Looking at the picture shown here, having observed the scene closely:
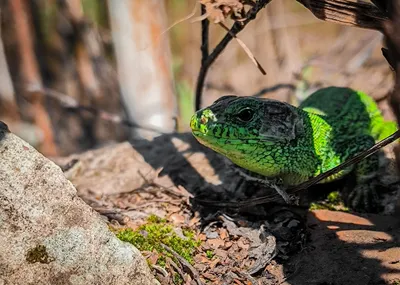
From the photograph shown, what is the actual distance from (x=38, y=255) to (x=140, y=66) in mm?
4424

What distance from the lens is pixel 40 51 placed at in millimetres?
10938

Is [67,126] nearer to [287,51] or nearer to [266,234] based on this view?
[287,51]

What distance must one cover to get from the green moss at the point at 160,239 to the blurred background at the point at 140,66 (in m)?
1.98

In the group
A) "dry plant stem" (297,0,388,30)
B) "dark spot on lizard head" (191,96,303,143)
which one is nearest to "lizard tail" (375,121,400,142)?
"dark spot on lizard head" (191,96,303,143)

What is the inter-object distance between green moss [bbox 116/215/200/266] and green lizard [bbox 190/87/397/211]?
1.81 feet

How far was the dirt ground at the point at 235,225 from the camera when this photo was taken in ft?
9.40

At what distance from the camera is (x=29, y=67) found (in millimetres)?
8656

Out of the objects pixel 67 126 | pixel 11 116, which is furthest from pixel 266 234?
pixel 67 126

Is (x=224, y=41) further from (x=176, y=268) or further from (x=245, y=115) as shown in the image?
(x=176, y=268)

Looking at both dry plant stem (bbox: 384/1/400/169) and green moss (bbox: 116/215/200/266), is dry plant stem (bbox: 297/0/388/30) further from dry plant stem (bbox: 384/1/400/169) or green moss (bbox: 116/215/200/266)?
green moss (bbox: 116/215/200/266)

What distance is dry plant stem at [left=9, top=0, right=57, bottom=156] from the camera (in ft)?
27.7

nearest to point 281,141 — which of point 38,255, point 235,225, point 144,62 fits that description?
point 235,225

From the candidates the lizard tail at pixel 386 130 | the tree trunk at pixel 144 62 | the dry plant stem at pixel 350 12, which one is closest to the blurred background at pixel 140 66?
the tree trunk at pixel 144 62

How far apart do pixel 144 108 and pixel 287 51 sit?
9.08 ft
